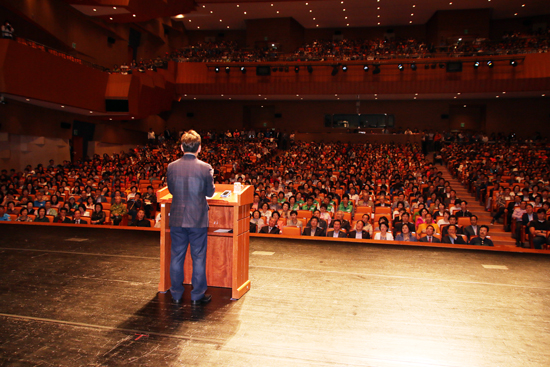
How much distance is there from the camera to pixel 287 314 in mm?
2271

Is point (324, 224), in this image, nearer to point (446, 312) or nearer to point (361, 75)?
point (446, 312)

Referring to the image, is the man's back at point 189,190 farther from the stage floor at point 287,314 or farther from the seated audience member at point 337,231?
the seated audience member at point 337,231

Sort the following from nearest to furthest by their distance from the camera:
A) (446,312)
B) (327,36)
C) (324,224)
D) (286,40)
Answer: (446,312), (324,224), (286,40), (327,36)

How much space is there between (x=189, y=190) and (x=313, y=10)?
17.4 metres

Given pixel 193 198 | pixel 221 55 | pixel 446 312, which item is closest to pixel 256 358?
pixel 193 198

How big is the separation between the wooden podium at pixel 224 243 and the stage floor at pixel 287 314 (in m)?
0.11

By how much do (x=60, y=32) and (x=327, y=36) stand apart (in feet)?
41.3

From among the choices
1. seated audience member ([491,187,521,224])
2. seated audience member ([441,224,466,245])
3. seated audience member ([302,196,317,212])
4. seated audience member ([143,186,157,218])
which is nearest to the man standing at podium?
seated audience member ([441,224,466,245])

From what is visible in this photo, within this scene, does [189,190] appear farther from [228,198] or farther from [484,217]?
[484,217]

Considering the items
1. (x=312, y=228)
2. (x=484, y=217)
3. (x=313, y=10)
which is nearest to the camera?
(x=312, y=228)

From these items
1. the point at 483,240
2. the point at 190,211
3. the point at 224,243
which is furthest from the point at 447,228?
A: the point at 190,211

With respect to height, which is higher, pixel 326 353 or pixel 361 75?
pixel 361 75

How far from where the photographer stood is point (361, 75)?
16.4m

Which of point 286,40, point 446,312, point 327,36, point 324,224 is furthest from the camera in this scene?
point 327,36
